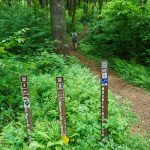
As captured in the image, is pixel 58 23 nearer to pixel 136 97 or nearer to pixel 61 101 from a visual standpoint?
pixel 136 97

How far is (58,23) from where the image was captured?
10.9 metres

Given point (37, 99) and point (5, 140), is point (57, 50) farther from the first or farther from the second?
point (5, 140)

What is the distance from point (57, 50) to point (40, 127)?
20.2 feet

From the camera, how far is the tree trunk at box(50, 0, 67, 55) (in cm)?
1059

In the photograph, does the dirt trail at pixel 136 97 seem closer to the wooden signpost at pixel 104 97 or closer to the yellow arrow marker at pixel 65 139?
the wooden signpost at pixel 104 97

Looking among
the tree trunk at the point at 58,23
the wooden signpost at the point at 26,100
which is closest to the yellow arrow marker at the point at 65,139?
the wooden signpost at the point at 26,100

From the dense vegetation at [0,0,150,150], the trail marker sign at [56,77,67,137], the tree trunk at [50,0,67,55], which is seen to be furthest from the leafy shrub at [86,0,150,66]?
the trail marker sign at [56,77,67,137]

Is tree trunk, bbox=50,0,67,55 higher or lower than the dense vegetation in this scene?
higher

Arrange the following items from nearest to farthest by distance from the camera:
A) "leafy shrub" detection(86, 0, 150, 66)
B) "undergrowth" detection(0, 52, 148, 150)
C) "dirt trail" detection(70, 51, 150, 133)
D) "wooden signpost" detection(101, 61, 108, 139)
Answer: "wooden signpost" detection(101, 61, 108, 139) < "undergrowth" detection(0, 52, 148, 150) < "dirt trail" detection(70, 51, 150, 133) < "leafy shrub" detection(86, 0, 150, 66)

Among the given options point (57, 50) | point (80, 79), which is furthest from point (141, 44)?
point (80, 79)

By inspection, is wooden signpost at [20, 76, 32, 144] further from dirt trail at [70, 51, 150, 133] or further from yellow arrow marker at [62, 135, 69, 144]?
dirt trail at [70, 51, 150, 133]

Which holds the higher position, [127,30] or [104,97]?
[127,30]

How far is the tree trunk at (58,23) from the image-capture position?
10594 mm

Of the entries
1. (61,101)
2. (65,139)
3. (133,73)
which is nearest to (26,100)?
(61,101)
